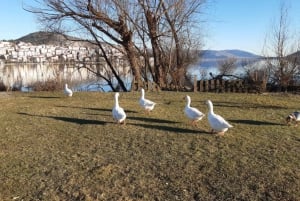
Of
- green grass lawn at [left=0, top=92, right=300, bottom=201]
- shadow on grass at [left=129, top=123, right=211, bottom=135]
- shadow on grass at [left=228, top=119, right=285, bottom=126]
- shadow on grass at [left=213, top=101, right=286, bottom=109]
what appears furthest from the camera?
shadow on grass at [left=213, top=101, right=286, bottom=109]

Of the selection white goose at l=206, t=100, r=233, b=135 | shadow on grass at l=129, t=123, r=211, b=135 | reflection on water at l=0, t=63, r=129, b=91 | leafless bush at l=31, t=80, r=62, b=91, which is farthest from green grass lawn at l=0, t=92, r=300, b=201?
reflection on water at l=0, t=63, r=129, b=91

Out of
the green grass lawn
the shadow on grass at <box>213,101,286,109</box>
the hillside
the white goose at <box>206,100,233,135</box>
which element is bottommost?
the green grass lawn

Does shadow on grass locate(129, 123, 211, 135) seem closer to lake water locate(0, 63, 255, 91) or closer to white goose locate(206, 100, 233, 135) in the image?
white goose locate(206, 100, 233, 135)

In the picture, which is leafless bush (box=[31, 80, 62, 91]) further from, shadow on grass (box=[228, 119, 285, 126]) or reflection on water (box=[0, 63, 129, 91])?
shadow on grass (box=[228, 119, 285, 126])

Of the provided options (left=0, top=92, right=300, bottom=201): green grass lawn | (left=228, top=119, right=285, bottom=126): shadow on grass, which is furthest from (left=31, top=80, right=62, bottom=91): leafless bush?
(left=228, top=119, right=285, bottom=126): shadow on grass

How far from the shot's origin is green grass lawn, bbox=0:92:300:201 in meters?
5.46

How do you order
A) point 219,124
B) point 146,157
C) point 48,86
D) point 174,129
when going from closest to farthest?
1. point 146,157
2. point 219,124
3. point 174,129
4. point 48,86

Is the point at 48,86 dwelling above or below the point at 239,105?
above

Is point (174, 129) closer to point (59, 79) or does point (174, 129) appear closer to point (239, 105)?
point (239, 105)

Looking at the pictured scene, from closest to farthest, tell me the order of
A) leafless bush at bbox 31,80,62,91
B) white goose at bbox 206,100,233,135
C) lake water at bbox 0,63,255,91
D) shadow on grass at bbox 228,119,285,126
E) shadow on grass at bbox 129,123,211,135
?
white goose at bbox 206,100,233,135 < shadow on grass at bbox 129,123,211,135 < shadow on grass at bbox 228,119,285,126 < leafless bush at bbox 31,80,62,91 < lake water at bbox 0,63,255,91

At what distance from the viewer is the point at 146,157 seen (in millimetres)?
6895

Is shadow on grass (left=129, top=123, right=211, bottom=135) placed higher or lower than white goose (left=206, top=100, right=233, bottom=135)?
lower

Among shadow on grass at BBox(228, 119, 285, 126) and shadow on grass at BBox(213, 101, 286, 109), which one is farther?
shadow on grass at BBox(213, 101, 286, 109)

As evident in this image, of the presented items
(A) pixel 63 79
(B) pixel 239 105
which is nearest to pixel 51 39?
(A) pixel 63 79
